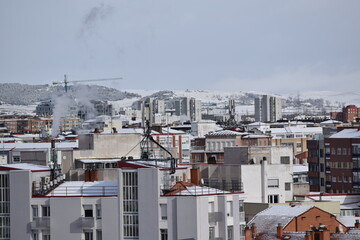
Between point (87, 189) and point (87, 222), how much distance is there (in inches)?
81.2

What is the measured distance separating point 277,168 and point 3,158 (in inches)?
792

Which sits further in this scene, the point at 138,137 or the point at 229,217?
the point at 138,137

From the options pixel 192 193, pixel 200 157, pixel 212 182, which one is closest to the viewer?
pixel 192 193

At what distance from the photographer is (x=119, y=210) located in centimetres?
4597

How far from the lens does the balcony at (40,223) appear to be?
153 ft

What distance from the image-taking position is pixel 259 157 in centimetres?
6919

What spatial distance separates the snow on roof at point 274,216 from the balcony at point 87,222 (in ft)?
34.7

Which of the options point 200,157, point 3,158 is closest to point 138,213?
point 3,158

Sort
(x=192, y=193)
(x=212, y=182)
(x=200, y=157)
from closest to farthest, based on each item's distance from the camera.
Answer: (x=192, y=193), (x=212, y=182), (x=200, y=157)

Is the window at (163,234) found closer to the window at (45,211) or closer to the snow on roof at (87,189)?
the snow on roof at (87,189)

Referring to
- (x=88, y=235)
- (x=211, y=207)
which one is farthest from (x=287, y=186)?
(x=88, y=235)

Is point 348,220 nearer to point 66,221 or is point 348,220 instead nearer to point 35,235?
point 66,221

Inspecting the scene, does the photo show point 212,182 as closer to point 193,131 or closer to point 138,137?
point 138,137

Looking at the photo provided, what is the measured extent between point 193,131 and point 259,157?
116m
